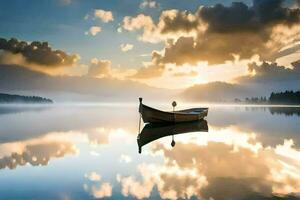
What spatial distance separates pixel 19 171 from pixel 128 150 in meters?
8.29

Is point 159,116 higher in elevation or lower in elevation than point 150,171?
higher

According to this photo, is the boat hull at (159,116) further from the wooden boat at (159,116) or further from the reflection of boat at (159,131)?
the reflection of boat at (159,131)

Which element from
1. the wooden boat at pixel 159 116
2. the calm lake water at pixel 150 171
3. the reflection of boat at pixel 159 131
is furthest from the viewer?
the wooden boat at pixel 159 116

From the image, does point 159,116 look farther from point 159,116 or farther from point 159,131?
point 159,131

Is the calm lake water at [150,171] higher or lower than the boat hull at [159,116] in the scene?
lower

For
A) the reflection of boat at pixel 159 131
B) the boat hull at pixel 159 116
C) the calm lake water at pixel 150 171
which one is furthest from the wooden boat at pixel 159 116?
the calm lake water at pixel 150 171

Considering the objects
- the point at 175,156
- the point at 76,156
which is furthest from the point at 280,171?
the point at 76,156

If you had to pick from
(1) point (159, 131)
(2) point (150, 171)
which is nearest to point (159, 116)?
(1) point (159, 131)

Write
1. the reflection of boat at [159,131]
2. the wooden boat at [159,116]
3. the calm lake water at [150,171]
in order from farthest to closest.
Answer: the wooden boat at [159,116] < the reflection of boat at [159,131] < the calm lake water at [150,171]

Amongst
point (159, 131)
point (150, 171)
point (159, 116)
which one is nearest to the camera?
point (150, 171)

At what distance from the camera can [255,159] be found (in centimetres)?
1781

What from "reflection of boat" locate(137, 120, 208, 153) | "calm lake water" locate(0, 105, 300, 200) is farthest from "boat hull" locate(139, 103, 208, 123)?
"calm lake water" locate(0, 105, 300, 200)

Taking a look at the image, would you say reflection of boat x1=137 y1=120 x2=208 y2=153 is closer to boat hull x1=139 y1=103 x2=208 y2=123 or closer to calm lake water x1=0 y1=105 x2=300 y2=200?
boat hull x1=139 y1=103 x2=208 y2=123

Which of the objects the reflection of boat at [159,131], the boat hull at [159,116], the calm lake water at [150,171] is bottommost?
the calm lake water at [150,171]
